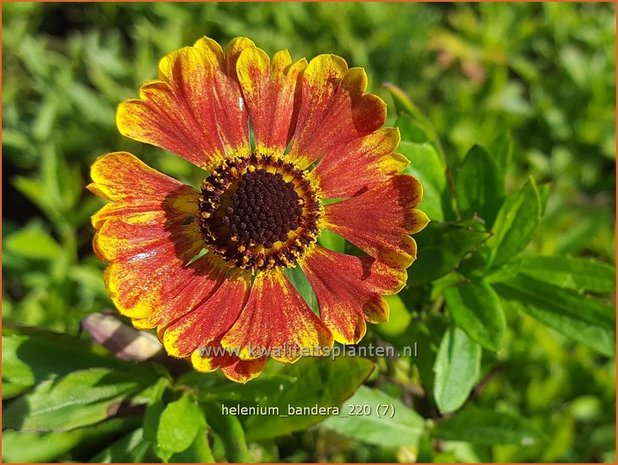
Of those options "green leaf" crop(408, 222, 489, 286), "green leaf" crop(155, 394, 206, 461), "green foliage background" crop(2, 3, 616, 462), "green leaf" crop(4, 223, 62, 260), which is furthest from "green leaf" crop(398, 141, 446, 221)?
"green leaf" crop(4, 223, 62, 260)

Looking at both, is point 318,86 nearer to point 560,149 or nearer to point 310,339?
point 310,339

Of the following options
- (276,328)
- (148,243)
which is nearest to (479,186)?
(276,328)

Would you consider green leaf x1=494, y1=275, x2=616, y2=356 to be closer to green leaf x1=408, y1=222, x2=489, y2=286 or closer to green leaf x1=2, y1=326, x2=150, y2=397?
green leaf x1=408, y1=222, x2=489, y2=286

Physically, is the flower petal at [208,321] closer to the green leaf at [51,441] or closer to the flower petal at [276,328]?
the flower petal at [276,328]

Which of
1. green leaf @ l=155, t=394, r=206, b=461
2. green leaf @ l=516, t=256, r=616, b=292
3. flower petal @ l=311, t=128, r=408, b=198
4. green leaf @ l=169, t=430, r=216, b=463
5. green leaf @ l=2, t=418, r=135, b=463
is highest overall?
flower petal @ l=311, t=128, r=408, b=198

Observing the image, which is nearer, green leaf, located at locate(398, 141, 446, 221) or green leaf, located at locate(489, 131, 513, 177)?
green leaf, located at locate(398, 141, 446, 221)

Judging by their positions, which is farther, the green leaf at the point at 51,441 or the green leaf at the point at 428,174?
the green leaf at the point at 51,441

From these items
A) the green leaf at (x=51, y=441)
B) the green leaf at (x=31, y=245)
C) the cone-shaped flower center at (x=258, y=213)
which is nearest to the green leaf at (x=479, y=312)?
the cone-shaped flower center at (x=258, y=213)
